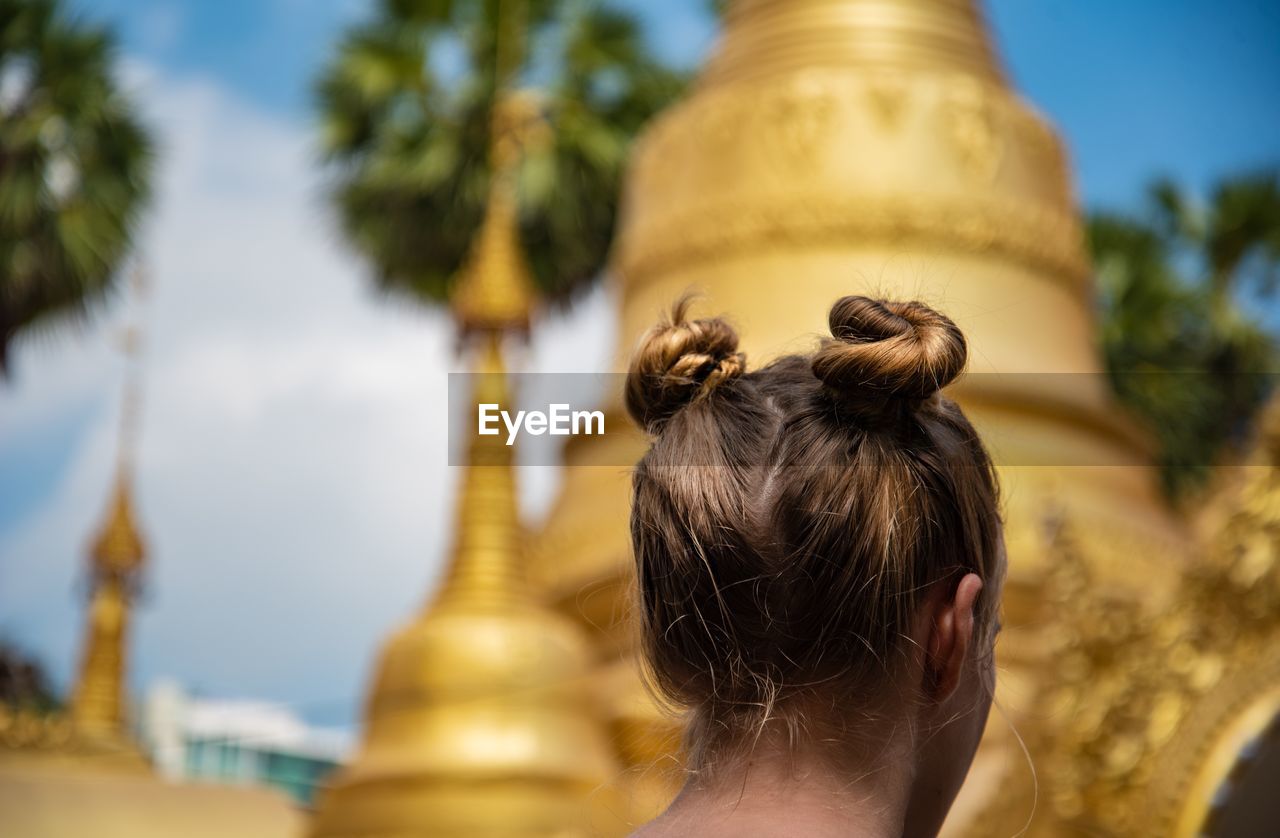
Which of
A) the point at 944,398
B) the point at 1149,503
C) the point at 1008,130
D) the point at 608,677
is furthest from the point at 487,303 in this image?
the point at 944,398

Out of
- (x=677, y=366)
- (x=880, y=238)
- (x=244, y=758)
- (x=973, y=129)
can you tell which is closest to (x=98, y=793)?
(x=244, y=758)

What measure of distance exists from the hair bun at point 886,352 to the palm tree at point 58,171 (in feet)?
30.7

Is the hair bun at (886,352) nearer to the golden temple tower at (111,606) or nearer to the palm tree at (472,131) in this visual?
the golden temple tower at (111,606)

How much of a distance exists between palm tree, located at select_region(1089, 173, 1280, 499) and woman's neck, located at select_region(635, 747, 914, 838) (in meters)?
10.6

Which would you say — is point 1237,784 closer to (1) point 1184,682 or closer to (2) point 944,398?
(1) point 1184,682

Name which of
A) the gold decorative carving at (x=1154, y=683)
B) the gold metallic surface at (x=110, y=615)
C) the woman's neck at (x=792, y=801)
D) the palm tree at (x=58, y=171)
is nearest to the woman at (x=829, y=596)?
the woman's neck at (x=792, y=801)

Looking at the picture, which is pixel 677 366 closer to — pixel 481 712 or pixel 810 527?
pixel 810 527

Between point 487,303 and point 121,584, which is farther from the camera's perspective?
point 121,584

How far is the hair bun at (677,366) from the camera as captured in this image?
3.73 feet

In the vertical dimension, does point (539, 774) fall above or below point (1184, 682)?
below

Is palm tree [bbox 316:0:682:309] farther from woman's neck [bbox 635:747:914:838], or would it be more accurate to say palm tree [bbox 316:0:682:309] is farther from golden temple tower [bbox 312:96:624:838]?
woman's neck [bbox 635:747:914:838]

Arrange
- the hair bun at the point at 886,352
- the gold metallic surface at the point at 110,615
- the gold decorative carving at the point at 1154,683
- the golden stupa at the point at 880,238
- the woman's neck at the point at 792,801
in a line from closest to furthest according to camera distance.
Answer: the woman's neck at the point at 792,801
the hair bun at the point at 886,352
the gold decorative carving at the point at 1154,683
the golden stupa at the point at 880,238
the gold metallic surface at the point at 110,615

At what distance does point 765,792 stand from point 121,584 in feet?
27.6

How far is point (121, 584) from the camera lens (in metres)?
8.88
